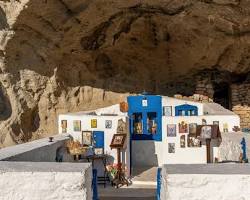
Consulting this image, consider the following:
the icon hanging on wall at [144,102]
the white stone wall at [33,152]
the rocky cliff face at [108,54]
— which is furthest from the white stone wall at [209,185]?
the rocky cliff face at [108,54]

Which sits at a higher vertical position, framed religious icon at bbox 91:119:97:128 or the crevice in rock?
the crevice in rock

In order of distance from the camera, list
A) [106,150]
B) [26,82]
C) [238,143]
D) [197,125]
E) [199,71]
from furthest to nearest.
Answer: [199,71] → [26,82] → [197,125] → [106,150] → [238,143]

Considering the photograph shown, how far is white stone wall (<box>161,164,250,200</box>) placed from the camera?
3410mm

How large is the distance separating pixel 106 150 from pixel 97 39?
22.6 ft

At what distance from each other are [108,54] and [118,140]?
303 inches

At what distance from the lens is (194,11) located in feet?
45.1

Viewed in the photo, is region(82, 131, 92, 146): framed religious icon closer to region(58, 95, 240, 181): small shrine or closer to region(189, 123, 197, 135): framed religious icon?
region(58, 95, 240, 181): small shrine

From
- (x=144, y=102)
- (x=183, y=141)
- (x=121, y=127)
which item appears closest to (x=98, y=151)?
(x=121, y=127)

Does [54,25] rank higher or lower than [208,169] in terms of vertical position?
higher

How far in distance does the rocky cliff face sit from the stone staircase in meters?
5.61

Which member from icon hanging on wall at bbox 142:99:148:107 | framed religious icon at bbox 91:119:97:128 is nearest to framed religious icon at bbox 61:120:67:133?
framed religious icon at bbox 91:119:97:128

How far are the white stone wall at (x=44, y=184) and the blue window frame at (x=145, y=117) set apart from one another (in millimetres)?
7970

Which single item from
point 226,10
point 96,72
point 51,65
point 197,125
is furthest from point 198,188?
point 96,72

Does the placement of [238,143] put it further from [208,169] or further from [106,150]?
[208,169]
